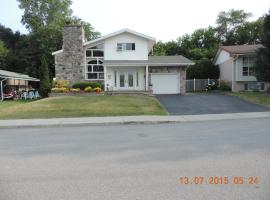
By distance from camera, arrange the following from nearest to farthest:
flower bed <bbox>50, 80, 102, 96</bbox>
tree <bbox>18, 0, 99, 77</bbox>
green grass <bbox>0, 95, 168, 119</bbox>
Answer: green grass <bbox>0, 95, 168, 119</bbox>, flower bed <bbox>50, 80, 102, 96</bbox>, tree <bbox>18, 0, 99, 77</bbox>

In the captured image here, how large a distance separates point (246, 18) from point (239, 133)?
188ft

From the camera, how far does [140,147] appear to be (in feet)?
28.5

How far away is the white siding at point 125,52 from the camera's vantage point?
31078 millimetres

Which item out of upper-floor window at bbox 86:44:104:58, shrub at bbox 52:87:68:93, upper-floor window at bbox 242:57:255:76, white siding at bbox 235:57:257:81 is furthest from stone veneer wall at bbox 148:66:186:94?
shrub at bbox 52:87:68:93

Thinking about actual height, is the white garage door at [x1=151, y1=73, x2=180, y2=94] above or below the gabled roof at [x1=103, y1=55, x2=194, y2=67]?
below

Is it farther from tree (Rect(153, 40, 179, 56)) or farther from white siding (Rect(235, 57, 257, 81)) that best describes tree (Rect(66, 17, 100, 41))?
white siding (Rect(235, 57, 257, 81))

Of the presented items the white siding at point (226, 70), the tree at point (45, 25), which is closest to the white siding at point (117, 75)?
the white siding at point (226, 70)

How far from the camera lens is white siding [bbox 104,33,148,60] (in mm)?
31078

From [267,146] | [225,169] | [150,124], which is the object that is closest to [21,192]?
[225,169]

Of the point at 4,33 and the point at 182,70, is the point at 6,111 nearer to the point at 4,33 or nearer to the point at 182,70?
the point at 182,70

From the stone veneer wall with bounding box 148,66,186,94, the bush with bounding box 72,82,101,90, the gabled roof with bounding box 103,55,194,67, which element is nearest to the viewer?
the bush with bounding box 72,82,101,90

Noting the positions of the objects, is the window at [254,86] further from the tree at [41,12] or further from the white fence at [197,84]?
the tree at [41,12]

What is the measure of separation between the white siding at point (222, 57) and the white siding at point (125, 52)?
10024 millimetres

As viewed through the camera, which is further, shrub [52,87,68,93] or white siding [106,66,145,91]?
white siding [106,66,145,91]
